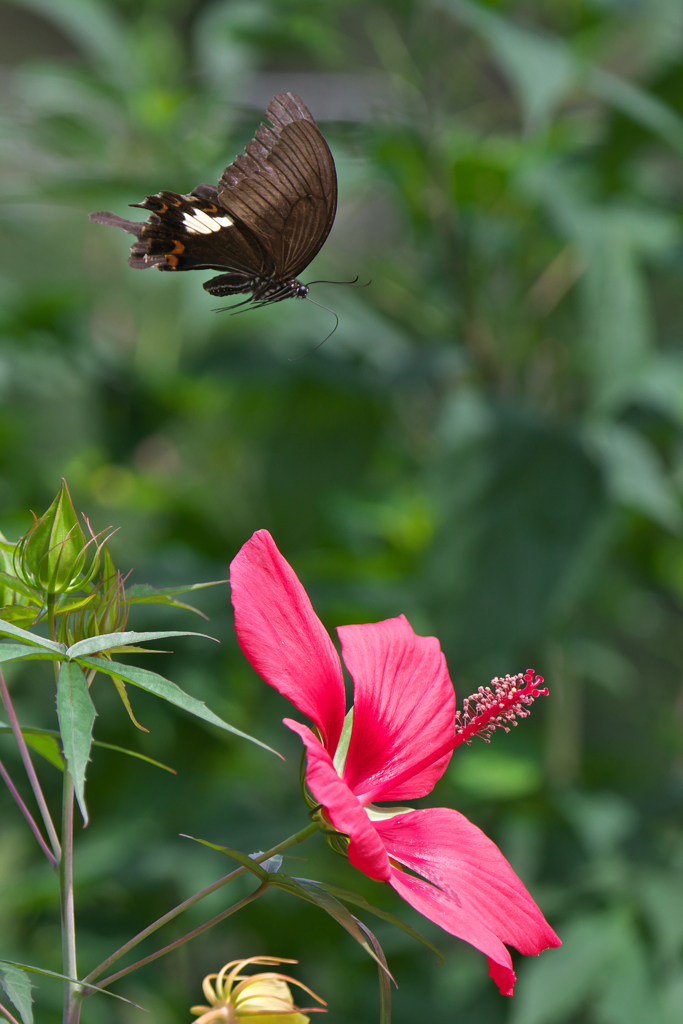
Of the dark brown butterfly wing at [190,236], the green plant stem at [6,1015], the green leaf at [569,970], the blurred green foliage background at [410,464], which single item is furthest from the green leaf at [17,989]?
the green leaf at [569,970]

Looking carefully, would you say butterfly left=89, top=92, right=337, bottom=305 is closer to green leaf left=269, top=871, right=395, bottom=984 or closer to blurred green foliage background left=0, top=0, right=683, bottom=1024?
green leaf left=269, top=871, right=395, bottom=984

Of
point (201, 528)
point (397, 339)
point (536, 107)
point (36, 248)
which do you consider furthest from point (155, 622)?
point (36, 248)

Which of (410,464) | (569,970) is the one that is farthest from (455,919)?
(410,464)

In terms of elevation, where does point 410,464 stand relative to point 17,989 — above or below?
above

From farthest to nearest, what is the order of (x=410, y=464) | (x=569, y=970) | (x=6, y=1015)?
(x=410, y=464) < (x=569, y=970) < (x=6, y=1015)

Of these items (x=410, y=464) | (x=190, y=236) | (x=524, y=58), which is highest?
(x=524, y=58)

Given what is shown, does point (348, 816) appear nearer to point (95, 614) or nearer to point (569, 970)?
point (95, 614)

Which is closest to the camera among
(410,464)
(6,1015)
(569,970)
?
(6,1015)

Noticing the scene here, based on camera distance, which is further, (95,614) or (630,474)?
(630,474)
